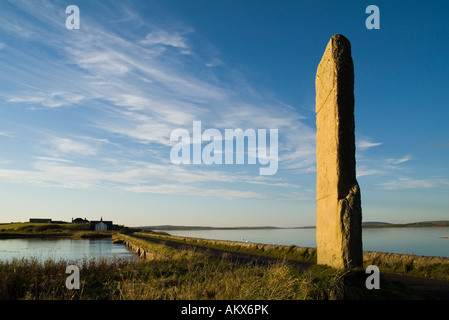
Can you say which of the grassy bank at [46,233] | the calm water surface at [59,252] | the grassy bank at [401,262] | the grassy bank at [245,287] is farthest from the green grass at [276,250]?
the grassy bank at [46,233]

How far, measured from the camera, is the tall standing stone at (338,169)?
7891 mm

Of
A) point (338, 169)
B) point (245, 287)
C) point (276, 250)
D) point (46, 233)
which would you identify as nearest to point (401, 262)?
point (338, 169)

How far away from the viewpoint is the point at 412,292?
7027 millimetres

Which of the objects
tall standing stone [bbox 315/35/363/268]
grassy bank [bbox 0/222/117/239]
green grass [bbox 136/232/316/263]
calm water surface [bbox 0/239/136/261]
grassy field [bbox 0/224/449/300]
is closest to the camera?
grassy field [bbox 0/224/449/300]

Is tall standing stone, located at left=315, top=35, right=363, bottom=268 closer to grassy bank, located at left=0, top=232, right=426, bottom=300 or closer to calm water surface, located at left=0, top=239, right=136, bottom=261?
grassy bank, located at left=0, top=232, right=426, bottom=300

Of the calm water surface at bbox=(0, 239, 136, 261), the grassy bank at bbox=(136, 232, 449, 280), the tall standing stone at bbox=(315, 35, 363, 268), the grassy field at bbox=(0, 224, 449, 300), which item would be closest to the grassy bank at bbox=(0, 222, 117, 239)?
the calm water surface at bbox=(0, 239, 136, 261)

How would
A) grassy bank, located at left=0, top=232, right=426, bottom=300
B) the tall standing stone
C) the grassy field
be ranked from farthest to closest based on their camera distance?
the tall standing stone → the grassy field → grassy bank, located at left=0, top=232, right=426, bottom=300

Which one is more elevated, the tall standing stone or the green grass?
the tall standing stone

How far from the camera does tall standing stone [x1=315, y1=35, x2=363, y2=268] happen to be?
7.89 metres

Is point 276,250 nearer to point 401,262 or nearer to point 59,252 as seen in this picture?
point 401,262

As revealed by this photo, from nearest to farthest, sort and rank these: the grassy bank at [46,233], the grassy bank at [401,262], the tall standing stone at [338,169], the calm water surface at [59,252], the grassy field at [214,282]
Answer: the grassy field at [214,282], the tall standing stone at [338,169], the grassy bank at [401,262], the calm water surface at [59,252], the grassy bank at [46,233]

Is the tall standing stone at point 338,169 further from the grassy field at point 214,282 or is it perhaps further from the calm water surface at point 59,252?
the calm water surface at point 59,252

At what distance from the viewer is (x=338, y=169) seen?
26.8 ft

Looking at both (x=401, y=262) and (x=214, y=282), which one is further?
(x=401, y=262)
